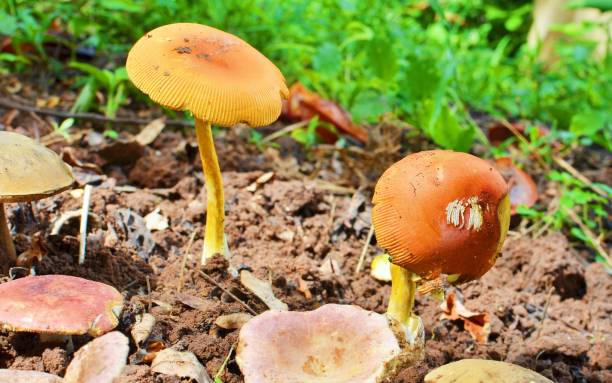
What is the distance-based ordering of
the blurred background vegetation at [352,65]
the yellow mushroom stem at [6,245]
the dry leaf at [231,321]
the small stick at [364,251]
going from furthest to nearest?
the blurred background vegetation at [352,65]
the small stick at [364,251]
the yellow mushroom stem at [6,245]
the dry leaf at [231,321]

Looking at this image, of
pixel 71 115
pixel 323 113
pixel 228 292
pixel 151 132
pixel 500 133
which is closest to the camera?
pixel 228 292

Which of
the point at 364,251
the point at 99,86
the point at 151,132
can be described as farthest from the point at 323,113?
the point at 99,86

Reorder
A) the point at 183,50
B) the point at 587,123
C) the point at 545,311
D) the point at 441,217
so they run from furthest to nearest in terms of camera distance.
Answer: the point at 587,123 < the point at 545,311 < the point at 183,50 < the point at 441,217

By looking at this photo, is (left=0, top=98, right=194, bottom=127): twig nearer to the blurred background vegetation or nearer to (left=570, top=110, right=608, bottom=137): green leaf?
the blurred background vegetation

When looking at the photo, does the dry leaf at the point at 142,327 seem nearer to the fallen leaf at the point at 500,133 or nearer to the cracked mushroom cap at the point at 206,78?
the cracked mushroom cap at the point at 206,78

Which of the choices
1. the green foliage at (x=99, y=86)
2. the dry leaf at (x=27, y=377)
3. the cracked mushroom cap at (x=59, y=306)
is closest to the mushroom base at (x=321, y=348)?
the cracked mushroom cap at (x=59, y=306)

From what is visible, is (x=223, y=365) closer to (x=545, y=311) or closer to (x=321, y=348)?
(x=321, y=348)

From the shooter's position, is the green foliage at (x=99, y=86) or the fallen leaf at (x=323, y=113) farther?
the fallen leaf at (x=323, y=113)
